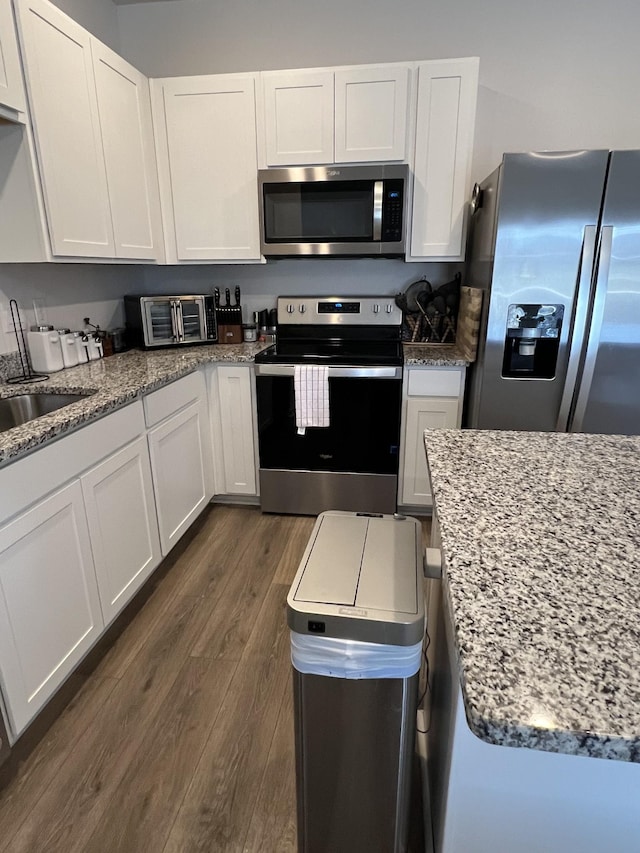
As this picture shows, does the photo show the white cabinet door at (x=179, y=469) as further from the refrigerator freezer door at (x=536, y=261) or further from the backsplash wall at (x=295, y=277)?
the refrigerator freezer door at (x=536, y=261)

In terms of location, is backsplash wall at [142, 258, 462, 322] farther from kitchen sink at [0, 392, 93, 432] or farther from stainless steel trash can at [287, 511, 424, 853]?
stainless steel trash can at [287, 511, 424, 853]

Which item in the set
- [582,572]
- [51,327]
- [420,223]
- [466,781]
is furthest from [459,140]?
[466,781]

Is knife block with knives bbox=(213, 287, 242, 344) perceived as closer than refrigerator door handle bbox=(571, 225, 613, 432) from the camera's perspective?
No

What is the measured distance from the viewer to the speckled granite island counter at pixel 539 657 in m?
0.50

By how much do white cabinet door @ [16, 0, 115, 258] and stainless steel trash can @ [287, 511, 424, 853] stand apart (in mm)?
1708

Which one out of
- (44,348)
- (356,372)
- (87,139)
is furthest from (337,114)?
(44,348)

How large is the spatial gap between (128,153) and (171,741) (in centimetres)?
250

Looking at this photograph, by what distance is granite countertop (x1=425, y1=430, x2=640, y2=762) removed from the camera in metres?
0.49

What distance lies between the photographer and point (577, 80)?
265 cm

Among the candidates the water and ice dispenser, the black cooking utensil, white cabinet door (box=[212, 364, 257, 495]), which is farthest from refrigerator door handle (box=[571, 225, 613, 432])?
white cabinet door (box=[212, 364, 257, 495])

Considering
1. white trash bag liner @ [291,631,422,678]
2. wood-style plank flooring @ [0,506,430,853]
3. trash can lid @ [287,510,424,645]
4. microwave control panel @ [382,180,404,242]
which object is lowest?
wood-style plank flooring @ [0,506,430,853]

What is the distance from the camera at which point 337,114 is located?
8.14ft

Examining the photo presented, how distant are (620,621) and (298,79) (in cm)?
273

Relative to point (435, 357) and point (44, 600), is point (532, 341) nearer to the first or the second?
point (435, 357)
